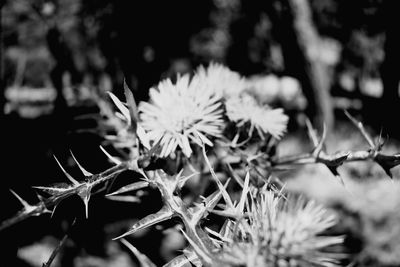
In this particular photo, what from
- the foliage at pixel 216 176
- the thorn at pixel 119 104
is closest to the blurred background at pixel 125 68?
the foliage at pixel 216 176

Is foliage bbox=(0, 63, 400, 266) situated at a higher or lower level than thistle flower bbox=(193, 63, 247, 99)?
lower

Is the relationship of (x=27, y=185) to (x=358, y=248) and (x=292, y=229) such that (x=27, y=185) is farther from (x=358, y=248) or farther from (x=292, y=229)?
(x=358, y=248)

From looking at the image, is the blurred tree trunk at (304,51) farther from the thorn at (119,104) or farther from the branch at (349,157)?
the thorn at (119,104)

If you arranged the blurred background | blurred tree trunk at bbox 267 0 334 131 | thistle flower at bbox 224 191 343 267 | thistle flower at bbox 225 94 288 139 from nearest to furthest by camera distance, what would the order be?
thistle flower at bbox 224 191 343 267 < thistle flower at bbox 225 94 288 139 < the blurred background < blurred tree trunk at bbox 267 0 334 131

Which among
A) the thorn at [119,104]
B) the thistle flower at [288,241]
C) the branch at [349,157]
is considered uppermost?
the thorn at [119,104]

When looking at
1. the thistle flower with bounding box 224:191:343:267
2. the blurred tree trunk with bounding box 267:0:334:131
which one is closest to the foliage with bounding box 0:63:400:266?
the thistle flower with bounding box 224:191:343:267

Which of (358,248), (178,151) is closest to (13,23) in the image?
(178,151)

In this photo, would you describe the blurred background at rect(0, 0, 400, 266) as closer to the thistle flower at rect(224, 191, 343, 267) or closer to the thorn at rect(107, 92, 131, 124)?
the thorn at rect(107, 92, 131, 124)
